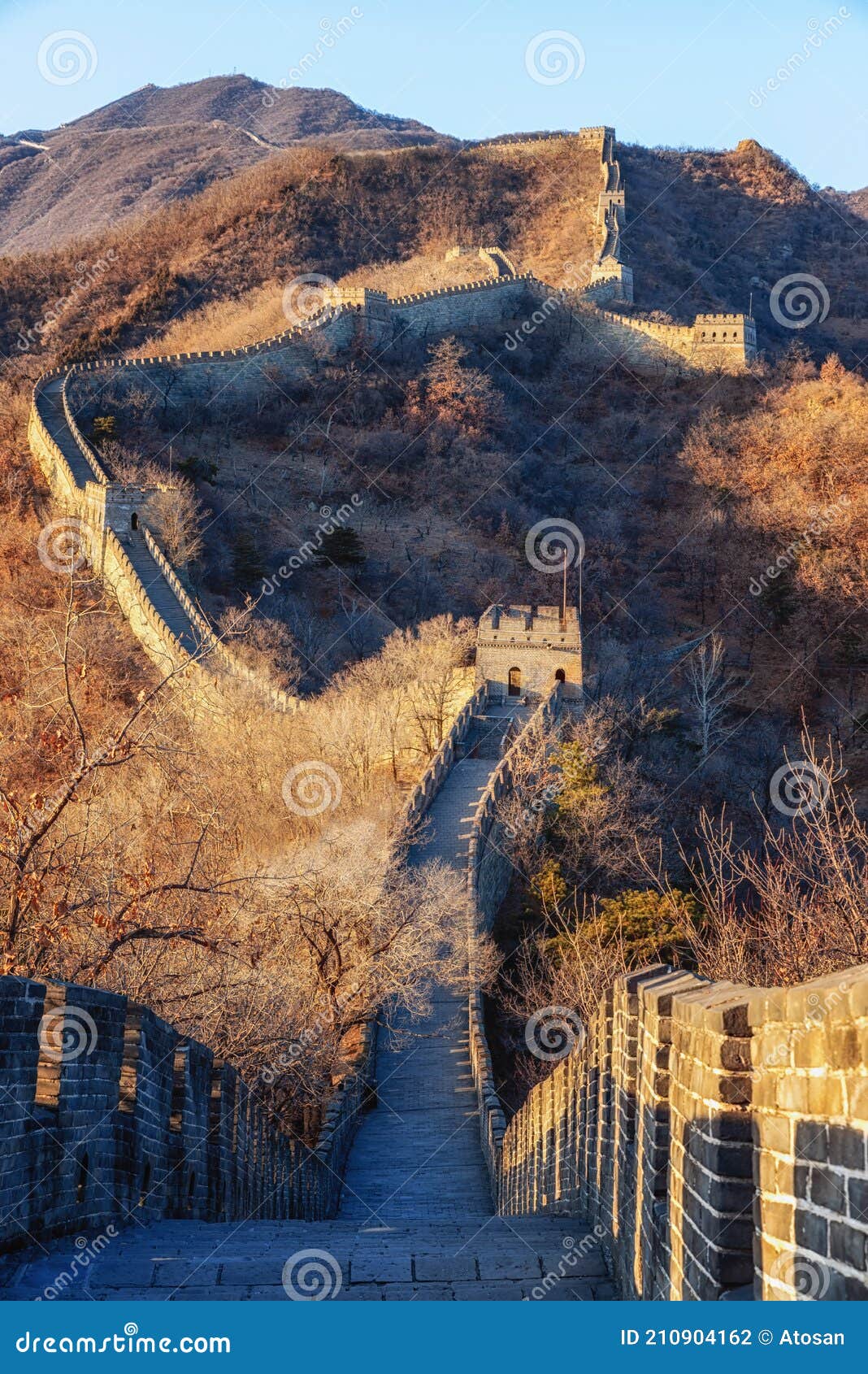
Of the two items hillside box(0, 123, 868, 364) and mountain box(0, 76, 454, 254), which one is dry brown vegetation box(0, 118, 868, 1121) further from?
mountain box(0, 76, 454, 254)

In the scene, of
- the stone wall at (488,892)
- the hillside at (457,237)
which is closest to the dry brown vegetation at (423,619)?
the hillside at (457,237)

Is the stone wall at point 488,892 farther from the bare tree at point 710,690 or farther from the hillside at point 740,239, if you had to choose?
the hillside at point 740,239

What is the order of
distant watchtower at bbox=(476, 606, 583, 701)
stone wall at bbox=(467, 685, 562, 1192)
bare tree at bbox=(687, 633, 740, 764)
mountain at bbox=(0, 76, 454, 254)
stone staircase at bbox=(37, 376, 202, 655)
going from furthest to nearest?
mountain at bbox=(0, 76, 454, 254) → bare tree at bbox=(687, 633, 740, 764) → distant watchtower at bbox=(476, 606, 583, 701) → stone staircase at bbox=(37, 376, 202, 655) → stone wall at bbox=(467, 685, 562, 1192)

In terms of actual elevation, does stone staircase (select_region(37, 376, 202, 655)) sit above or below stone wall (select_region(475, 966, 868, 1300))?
above

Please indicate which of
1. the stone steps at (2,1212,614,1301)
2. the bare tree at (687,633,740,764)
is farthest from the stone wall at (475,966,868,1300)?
the bare tree at (687,633,740,764)

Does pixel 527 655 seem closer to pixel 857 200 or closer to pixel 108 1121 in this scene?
pixel 108 1121

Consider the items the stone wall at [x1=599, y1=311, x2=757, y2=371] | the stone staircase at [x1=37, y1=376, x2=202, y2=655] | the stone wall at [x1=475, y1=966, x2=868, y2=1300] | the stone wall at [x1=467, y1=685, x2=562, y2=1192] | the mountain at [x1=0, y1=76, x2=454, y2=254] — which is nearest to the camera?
the stone wall at [x1=475, y1=966, x2=868, y2=1300]

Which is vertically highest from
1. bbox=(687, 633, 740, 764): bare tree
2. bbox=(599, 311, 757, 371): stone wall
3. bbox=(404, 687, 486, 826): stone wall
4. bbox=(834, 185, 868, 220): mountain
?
bbox=(834, 185, 868, 220): mountain
